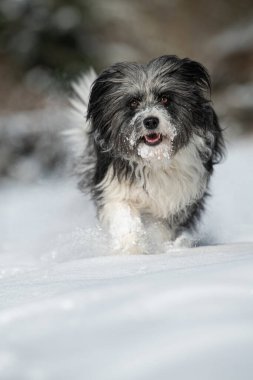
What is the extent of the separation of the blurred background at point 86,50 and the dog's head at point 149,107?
193 inches

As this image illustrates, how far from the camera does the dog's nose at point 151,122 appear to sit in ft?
14.1

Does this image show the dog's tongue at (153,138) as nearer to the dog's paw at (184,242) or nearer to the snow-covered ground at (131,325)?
the dog's paw at (184,242)

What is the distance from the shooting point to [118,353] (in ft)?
6.87

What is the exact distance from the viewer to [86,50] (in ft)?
40.5

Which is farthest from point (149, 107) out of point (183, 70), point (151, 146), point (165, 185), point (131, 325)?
point (131, 325)

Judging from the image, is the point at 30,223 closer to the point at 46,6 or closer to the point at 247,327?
the point at 247,327

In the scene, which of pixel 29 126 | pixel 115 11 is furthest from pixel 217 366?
pixel 115 11

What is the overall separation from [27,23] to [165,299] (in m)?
10.7

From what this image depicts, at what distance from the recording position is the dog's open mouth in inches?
172

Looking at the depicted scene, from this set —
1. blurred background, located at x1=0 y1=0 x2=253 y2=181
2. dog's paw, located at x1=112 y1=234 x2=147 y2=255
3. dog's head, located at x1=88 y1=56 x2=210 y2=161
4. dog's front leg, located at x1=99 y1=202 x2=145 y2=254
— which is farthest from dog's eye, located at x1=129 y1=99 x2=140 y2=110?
blurred background, located at x1=0 y1=0 x2=253 y2=181

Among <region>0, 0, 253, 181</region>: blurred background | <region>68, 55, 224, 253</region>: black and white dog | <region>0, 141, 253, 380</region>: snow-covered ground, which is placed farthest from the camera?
<region>0, 0, 253, 181</region>: blurred background

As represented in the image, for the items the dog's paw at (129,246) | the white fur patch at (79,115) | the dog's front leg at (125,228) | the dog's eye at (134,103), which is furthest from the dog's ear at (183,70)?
the white fur patch at (79,115)

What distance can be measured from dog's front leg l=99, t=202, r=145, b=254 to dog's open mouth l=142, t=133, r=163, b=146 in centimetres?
49

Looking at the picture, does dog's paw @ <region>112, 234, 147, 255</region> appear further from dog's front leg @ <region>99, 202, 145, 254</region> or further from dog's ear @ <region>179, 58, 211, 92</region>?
dog's ear @ <region>179, 58, 211, 92</region>
